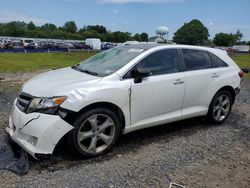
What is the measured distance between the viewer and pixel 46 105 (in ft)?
12.5

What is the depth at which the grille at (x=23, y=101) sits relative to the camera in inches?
157

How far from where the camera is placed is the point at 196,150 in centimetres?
464

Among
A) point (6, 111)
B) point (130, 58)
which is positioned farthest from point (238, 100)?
point (6, 111)

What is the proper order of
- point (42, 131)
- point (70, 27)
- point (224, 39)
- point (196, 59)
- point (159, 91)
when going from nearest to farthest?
point (42, 131)
point (159, 91)
point (196, 59)
point (224, 39)
point (70, 27)

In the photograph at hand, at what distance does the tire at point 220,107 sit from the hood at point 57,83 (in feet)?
8.30

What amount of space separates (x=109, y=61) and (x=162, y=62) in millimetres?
876

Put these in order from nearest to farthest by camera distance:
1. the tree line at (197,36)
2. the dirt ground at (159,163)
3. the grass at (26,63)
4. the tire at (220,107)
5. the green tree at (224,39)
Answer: the dirt ground at (159,163)
the tire at (220,107)
the grass at (26,63)
the tree line at (197,36)
the green tree at (224,39)

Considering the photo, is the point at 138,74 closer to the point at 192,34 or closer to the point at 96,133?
the point at 96,133

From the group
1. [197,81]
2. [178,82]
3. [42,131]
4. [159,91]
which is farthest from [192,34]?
[42,131]

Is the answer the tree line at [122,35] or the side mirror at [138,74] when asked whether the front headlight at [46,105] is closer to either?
the side mirror at [138,74]

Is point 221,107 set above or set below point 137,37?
above

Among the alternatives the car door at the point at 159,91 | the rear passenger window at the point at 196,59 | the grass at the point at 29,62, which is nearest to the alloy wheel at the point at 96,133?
the car door at the point at 159,91

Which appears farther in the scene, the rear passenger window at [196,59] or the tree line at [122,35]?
the tree line at [122,35]

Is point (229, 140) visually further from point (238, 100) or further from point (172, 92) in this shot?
point (238, 100)
